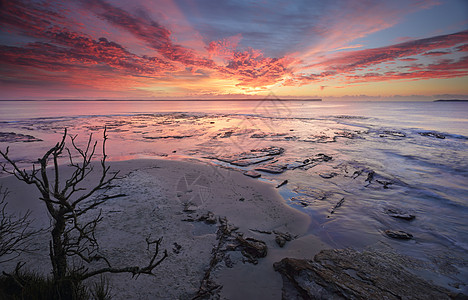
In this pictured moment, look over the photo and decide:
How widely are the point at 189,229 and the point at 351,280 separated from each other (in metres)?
4.47

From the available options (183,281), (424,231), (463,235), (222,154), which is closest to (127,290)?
(183,281)

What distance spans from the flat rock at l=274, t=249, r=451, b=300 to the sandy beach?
1.33ft

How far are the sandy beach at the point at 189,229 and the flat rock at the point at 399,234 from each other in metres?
2.56

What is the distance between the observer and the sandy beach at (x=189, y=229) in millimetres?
4348

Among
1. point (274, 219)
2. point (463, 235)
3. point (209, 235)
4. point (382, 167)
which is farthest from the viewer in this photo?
point (382, 167)

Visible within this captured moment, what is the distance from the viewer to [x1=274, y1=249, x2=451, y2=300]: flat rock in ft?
12.6

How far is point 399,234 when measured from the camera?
625 centimetres

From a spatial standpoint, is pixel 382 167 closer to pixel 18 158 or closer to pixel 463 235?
pixel 463 235

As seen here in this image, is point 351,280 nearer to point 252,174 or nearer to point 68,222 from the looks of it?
point 68,222

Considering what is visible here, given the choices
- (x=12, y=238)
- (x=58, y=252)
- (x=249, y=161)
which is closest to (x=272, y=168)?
(x=249, y=161)

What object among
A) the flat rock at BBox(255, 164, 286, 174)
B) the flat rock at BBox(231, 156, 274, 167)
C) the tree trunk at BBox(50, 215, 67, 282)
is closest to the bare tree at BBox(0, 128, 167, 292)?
the tree trunk at BBox(50, 215, 67, 282)

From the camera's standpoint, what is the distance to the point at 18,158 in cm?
1329

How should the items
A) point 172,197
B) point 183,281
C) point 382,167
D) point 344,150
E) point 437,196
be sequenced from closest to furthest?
point 183,281, point 172,197, point 437,196, point 382,167, point 344,150

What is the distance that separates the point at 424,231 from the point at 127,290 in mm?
9030
